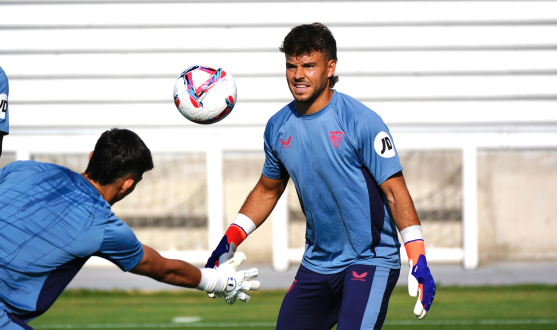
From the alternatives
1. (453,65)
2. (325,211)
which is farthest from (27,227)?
(453,65)

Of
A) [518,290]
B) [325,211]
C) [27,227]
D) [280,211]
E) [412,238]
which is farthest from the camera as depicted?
[280,211]

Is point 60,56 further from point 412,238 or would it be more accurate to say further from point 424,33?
point 412,238

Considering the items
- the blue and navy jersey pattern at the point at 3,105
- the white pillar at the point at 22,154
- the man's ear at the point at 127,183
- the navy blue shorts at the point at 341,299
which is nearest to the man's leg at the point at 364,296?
the navy blue shorts at the point at 341,299

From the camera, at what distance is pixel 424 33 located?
31.6 feet

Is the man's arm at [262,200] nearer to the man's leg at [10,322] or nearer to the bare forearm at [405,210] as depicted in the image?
the bare forearm at [405,210]

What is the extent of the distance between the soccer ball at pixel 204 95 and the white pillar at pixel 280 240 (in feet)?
15.0

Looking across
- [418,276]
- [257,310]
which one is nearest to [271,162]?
[418,276]

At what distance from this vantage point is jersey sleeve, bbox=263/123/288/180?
4391 millimetres

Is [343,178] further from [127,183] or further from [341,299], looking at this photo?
[127,183]

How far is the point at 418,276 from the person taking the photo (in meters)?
3.71

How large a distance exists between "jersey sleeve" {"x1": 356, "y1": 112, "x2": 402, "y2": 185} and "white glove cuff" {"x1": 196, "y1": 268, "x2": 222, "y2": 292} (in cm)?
116

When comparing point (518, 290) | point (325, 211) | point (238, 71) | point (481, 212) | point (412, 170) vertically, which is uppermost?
point (238, 71)

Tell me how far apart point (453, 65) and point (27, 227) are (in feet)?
25.4

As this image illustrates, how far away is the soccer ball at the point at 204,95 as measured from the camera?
4.88 meters
